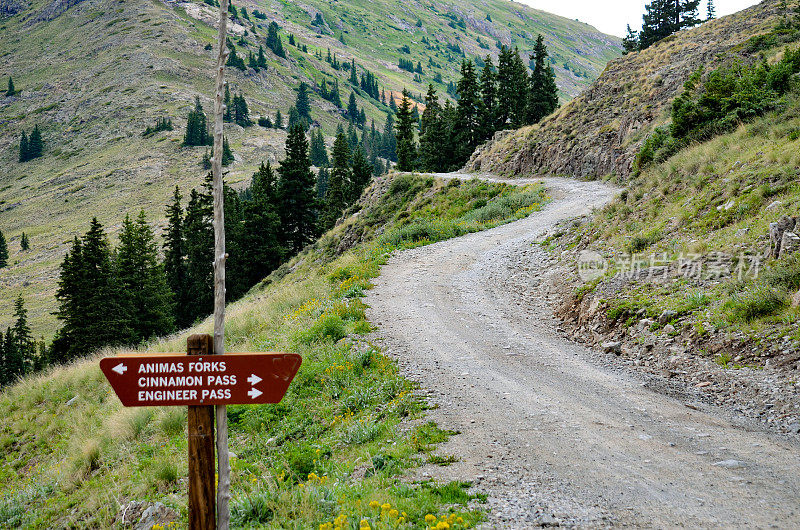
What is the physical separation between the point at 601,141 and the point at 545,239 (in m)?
19.9

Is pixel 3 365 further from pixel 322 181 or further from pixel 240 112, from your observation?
pixel 240 112

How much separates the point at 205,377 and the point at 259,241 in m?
47.1

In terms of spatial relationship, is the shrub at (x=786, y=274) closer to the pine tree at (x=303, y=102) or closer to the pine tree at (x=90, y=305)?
the pine tree at (x=90, y=305)

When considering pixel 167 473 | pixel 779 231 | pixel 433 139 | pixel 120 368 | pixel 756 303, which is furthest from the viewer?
pixel 433 139

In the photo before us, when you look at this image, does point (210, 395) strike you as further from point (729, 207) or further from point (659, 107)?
point (659, 107)

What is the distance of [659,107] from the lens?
32531 millimetres

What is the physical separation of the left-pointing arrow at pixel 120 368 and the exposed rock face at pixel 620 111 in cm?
3119

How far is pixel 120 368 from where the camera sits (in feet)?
13.0

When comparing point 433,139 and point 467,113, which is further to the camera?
point 433,139

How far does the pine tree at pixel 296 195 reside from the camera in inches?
2026

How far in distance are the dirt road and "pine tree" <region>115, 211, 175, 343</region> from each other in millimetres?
35189

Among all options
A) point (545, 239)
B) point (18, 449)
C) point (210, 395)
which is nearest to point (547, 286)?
point (545, 239)

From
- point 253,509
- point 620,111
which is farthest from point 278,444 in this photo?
point 620,111

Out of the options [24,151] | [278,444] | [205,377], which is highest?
[24,151]
